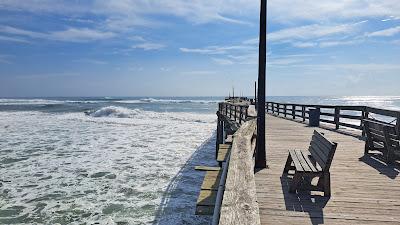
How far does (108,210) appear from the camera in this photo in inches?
324

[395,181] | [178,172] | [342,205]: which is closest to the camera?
[342,205]

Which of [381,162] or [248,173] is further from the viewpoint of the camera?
[381,162]

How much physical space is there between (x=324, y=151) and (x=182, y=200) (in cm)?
530

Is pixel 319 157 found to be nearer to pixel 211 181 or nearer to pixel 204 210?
pixel 211 181

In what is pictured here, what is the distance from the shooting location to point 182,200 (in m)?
9.02

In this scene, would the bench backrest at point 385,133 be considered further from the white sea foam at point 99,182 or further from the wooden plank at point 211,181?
the white sea foam at point 99,182

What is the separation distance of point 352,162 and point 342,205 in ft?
10.2

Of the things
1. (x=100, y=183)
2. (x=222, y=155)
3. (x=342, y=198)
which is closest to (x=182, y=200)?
(x=100, y=183)

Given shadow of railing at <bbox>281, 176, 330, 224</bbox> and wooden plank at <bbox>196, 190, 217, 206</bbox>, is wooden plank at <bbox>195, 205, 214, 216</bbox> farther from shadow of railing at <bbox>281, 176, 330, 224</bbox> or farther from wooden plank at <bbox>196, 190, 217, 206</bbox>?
shadow of railing at <bbox>281, 176, 330, 224</bbox>

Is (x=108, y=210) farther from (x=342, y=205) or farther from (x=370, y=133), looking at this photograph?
(x=370, y=133)

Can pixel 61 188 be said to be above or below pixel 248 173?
below

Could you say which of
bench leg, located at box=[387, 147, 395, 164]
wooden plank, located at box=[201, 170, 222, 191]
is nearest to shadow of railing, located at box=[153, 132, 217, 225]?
wooden plank, located at box=[201, 170, 222, 191]

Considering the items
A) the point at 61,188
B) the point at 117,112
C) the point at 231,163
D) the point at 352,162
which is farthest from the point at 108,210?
the point at 117,112

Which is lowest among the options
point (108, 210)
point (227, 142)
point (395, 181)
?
point (108, 210)
